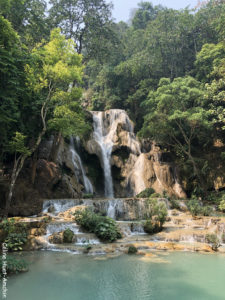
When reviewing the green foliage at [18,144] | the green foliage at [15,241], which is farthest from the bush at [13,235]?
the green foliage at [18,144]

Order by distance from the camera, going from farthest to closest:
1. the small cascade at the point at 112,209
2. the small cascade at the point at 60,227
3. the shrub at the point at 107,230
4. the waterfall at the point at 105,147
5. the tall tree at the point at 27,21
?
1. the waterfall at the point at 105,147
2. the tall tree at the point at 27,21
3. the small cascade at the point at 112,209
4. the small cascade at the point at 60,227
5. the shrub at the point at 107,230

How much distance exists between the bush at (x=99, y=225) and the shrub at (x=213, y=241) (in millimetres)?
3540

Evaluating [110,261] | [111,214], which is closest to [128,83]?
[111,214]

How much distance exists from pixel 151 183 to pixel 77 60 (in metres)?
11.1

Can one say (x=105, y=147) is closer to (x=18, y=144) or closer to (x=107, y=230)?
(x=18, y=144)

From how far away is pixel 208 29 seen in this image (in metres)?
30.0

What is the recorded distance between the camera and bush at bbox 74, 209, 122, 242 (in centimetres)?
945

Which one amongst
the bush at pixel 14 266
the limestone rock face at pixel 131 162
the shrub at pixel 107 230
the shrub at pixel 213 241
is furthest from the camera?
the limestone rock face at pixel 131 162

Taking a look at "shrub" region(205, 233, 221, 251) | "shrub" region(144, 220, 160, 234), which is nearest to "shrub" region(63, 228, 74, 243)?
"shrub" region(144, 220, 160, 234)

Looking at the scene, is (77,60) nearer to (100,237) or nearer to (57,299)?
(100,237)

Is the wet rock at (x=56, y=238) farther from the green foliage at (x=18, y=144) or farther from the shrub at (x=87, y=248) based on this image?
the green foliage at (x=18, y=144)

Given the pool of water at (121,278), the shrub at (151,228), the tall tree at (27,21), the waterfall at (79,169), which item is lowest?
the pool of water at (121,278)

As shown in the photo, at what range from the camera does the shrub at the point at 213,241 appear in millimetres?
8358

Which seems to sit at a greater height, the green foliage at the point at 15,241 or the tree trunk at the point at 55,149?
the tree trunk at the point at 55,149
